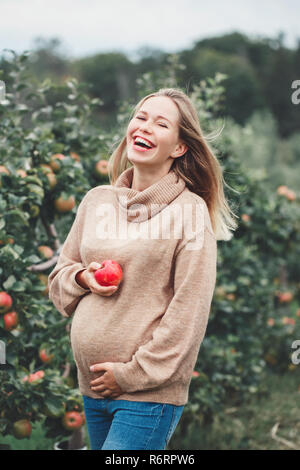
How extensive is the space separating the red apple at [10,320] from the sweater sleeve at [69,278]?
374 millimetres

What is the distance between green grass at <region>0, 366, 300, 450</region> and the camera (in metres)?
2.81

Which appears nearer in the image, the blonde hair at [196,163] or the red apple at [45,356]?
the blonde hair at [196,163]

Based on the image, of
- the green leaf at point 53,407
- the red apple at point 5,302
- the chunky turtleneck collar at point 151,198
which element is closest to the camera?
the chunky turtleneck collar at point 151,198

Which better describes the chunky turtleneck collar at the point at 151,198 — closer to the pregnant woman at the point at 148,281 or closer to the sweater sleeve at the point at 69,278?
the pregnant woman at the point at 148,281

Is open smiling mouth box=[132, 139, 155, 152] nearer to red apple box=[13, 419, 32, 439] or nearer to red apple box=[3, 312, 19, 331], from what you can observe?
red apple box=[3, 312, 19, 331]

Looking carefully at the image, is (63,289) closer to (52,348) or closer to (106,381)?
(106,381)

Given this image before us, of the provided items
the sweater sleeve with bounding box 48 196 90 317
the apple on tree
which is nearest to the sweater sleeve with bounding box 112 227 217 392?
the sweater sleeve with bounding box 48 196 90 317

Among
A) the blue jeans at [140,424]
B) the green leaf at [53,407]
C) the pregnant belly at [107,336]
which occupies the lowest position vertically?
the green leaf at [53,407]

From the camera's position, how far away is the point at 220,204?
5.54 ft

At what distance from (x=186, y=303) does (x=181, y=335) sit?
8 centimetres

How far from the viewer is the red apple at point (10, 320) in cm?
200

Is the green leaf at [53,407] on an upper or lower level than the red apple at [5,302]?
lower

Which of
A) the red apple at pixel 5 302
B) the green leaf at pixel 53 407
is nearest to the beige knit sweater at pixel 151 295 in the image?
the red apple at pixel 5 302

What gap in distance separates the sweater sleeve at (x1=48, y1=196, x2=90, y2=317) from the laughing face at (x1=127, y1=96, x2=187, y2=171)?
0.93ft
